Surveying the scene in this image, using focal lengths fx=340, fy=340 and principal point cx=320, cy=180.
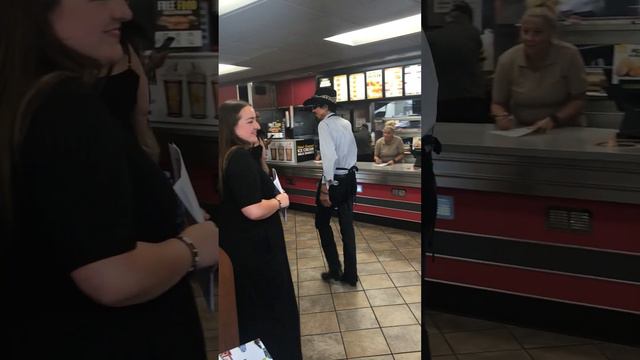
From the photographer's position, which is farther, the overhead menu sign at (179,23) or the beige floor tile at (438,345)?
the beige floor tile at (438,345)

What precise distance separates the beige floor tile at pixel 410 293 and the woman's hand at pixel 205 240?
0.57 metres

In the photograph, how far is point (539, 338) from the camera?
106 cm

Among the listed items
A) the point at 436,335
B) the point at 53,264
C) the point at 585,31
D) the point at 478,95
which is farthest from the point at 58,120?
the point at 585,31

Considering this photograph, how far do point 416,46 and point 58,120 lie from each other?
89 centimetres

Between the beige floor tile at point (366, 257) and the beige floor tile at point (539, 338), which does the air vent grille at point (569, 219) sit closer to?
the beige floor tile at point (539, 338)

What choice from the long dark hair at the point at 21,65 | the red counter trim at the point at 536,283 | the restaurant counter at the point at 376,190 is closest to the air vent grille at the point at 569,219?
the red counter trim at the point at 536,283

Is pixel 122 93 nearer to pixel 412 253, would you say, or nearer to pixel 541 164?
pixel 412 253

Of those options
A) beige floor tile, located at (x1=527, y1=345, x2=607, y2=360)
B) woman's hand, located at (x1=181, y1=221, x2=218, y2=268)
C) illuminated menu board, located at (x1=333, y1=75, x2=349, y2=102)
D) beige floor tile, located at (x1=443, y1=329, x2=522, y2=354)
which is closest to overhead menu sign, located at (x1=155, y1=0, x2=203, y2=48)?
illuminated menu board, located at (x1=333, y1=75, x2=349, y2=102)

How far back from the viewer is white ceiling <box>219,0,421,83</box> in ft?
3.04

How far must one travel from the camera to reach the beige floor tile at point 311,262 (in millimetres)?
1048

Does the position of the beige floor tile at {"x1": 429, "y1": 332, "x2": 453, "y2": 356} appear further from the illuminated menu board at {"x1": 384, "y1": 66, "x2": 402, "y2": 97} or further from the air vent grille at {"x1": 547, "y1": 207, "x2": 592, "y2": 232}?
the illuminated menu board at {"x1": 384, "y1": 66, "x2": 402, "y2": 97}

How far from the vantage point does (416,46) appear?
94 cm

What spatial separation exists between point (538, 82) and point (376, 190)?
1.82 feet

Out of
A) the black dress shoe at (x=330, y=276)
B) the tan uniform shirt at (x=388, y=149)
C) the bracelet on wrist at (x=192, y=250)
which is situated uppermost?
the tan uniform shirt at (x=388, y=149)
